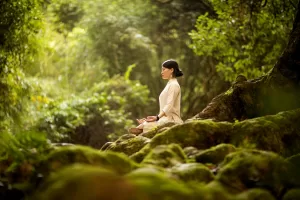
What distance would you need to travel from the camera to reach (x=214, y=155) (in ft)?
18.4

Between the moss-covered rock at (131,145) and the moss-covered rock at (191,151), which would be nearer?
the moss-covered rock at (191,151)

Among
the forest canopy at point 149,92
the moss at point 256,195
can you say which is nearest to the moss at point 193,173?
the forest canopy at point 149,92

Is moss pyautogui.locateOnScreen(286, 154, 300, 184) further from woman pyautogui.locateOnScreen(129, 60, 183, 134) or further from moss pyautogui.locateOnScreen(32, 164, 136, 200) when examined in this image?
woman pyautogui.locateOnScreen(129, 60, 183, 134)

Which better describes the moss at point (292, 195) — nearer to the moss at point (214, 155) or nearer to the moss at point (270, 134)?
the moss at point (214, 155)

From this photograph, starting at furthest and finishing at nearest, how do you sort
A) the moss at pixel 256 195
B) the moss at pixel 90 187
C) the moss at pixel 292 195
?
the moss at pixel 292 195 < the moss at pixel 256 195 < the moss at pixel 90 187

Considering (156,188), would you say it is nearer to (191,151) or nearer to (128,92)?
(191,151)

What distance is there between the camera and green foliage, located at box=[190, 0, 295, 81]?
14484 mm

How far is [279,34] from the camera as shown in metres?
15.1

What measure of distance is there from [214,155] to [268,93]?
3.44 meters

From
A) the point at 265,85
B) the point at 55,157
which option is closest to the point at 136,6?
the point at 265,85

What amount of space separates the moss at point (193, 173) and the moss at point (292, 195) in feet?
2.69

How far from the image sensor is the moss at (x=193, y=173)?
4688mm

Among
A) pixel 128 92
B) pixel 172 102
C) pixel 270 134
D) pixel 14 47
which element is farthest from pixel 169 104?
pixel 128 92

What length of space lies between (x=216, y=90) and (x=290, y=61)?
10139 mm
